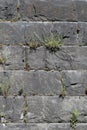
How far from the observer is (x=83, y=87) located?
5.23 m

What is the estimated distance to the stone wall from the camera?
5.08 m

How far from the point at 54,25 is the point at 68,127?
1.44 meters

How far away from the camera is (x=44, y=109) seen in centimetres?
509

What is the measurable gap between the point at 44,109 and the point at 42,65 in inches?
23.7

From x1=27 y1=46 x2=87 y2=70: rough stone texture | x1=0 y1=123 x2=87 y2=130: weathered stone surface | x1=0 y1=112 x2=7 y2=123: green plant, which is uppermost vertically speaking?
x1=27 y1=46 x2=87 y2=70: rough stone texture

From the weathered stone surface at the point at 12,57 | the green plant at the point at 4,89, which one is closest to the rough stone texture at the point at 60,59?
the weathered stone surface at the point at 12,57

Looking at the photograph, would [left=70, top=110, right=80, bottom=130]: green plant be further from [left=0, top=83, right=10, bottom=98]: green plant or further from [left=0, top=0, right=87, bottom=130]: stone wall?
[left=0, top=83, right=10, bottom=98]: green plant

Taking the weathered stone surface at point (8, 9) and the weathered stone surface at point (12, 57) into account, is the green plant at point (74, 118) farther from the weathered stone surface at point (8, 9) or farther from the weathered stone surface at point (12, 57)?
the weathered stone surface at point (8, 9)

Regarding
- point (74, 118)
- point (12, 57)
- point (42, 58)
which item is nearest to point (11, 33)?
point (12, 57)

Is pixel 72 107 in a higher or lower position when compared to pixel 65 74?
lower

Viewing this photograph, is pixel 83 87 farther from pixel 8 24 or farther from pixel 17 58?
pixel 8 24

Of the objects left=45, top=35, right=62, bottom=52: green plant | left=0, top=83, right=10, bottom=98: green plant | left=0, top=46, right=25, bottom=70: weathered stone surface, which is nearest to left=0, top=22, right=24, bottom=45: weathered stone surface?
left=0, top=46, right=25, bottom=70: weathered stone surface

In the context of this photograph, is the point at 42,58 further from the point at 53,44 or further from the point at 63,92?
the point at 63,92

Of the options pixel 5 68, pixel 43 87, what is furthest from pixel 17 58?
pixel 43 87
